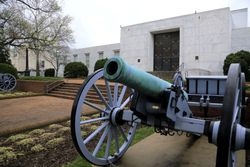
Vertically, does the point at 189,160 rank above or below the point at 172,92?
below

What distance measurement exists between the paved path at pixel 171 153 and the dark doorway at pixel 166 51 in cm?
1612

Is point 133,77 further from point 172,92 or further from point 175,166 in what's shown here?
point 175,166

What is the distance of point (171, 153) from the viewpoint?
3.82 m

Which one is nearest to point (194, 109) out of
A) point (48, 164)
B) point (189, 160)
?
point (189, 160)

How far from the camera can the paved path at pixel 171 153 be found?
338cm

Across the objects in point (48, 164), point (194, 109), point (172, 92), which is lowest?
point (48, 164)

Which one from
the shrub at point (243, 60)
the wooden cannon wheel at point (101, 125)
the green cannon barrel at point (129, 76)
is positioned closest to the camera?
the green cannon barrel at point (129, 76)

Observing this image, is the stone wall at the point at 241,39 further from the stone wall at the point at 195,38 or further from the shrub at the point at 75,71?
the shrub at the point at 75,71

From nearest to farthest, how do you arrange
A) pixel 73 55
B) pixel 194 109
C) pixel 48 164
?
pixel 48 164 → pixel 194 109 → pixel 73 55

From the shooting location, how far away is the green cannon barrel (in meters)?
1.95

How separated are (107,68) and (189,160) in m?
2.39

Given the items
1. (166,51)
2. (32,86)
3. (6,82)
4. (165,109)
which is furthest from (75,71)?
(165,109)

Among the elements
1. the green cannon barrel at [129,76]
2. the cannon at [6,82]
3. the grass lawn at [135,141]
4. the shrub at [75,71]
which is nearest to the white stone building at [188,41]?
the shrub at [75,71]

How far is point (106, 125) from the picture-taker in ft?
10.7
